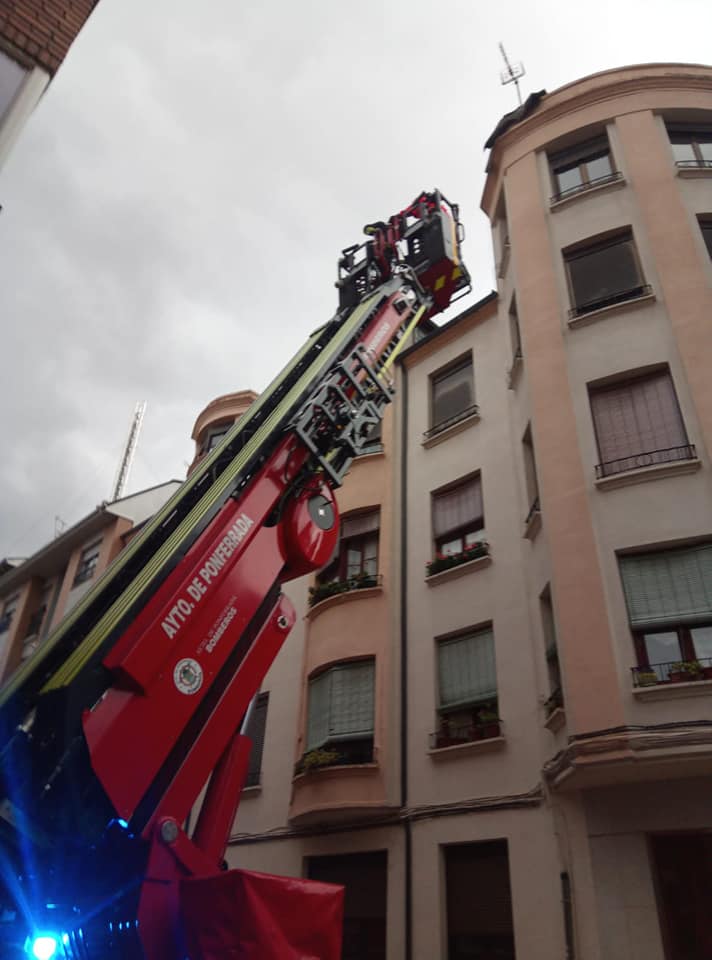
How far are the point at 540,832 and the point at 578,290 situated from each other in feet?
31.3

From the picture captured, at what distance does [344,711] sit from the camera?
14.2 meters

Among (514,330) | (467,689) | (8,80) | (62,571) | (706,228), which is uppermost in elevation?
(62,571)

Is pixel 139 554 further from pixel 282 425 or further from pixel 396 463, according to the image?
pixel 396 463

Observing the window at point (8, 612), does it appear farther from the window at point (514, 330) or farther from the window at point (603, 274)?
the window at point (603, 274)

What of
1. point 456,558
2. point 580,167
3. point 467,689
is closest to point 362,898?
point 467,689

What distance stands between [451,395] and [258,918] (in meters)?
14.0

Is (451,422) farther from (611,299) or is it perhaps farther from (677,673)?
A: (677,673)

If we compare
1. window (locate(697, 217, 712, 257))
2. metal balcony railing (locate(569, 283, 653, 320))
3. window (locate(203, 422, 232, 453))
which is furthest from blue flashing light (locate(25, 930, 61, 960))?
window (locate(203, 422, 232, 453))

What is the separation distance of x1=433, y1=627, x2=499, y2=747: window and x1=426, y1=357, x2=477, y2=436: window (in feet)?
17.2

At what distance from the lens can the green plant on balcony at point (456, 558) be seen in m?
13.9

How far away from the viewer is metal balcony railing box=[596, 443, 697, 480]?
10.9 metres

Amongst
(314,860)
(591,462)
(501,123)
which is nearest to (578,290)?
(591,462)

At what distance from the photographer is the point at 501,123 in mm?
16797

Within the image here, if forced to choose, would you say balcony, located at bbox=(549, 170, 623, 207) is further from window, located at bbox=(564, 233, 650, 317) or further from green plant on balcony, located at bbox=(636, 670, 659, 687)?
green plant on balcony, located at bbox=(636, 670, 659, 687)
